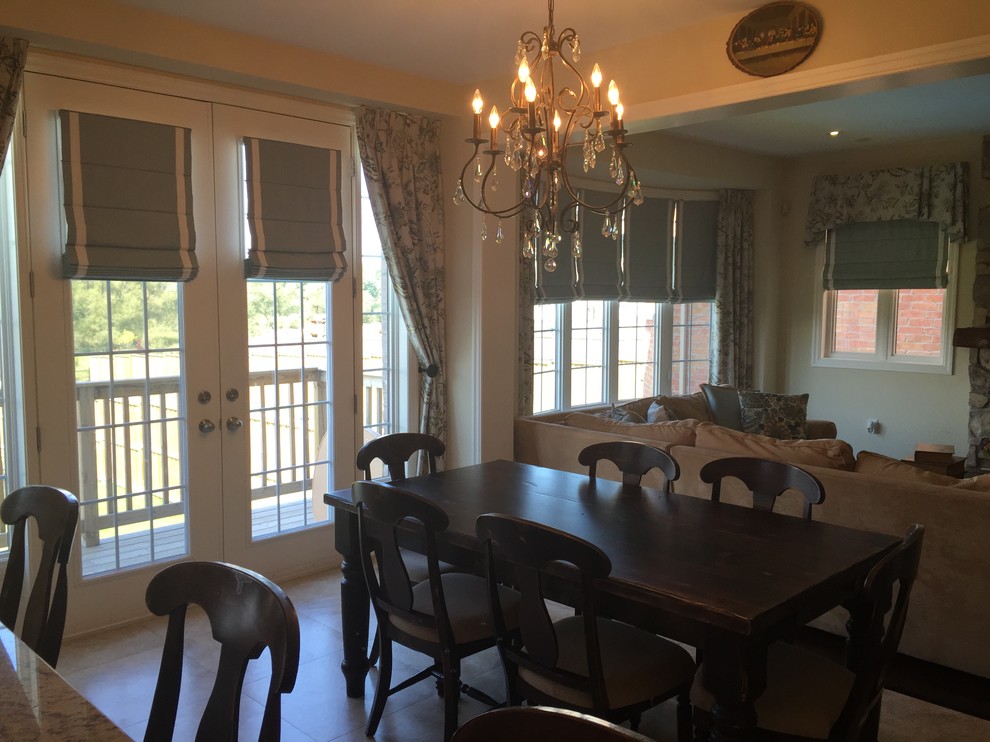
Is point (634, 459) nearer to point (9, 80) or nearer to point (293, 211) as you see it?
point (293, 211)

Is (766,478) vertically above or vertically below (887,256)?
below

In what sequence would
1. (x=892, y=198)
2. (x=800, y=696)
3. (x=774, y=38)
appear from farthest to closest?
1. (x=892, y=198)
2. (x=774, y=38)
3. (x=800, y=696)

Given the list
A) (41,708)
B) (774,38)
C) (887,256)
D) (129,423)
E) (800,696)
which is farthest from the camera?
(887,256)

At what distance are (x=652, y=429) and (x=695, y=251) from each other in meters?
3.33

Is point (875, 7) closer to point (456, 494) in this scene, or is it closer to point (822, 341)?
point (456, 494)

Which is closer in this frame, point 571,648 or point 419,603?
point 571,648

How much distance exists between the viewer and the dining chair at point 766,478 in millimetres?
2908

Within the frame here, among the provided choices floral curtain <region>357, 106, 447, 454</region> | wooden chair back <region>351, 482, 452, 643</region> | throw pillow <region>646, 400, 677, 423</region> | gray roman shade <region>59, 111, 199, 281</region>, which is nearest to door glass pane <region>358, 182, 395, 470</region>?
floral curtain <region>357, 106, 447, 454</region>

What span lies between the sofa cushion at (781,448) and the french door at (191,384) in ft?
6.88

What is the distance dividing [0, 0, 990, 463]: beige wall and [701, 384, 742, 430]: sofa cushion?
1.89 metres

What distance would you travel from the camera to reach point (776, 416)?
6238 millimetres

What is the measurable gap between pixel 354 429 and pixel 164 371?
1.18 meters

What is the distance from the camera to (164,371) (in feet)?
13.1

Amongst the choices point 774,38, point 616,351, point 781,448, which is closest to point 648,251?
point 616,351
